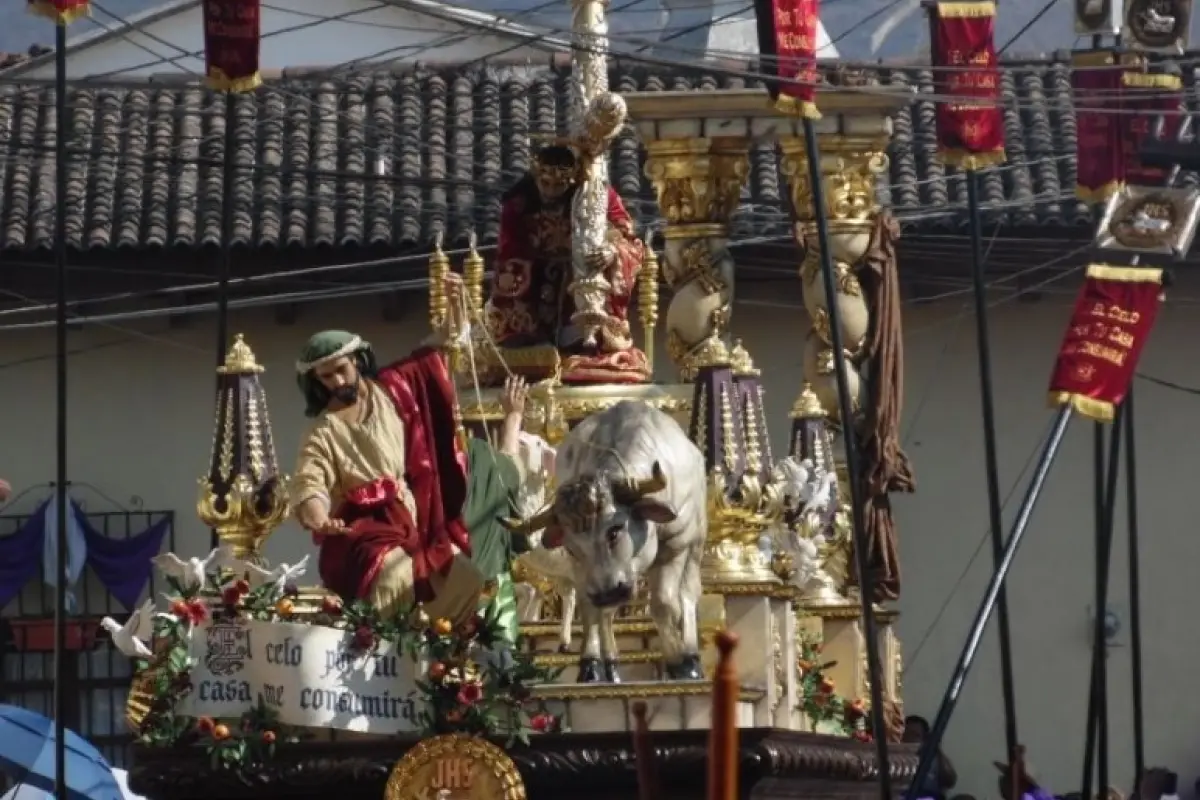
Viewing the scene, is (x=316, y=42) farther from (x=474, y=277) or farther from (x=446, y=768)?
(x=446, y=768)

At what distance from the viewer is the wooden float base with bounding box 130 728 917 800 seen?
15648 millimetres

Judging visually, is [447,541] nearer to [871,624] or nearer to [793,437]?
[871,624]

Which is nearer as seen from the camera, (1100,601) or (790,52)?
(790,52)

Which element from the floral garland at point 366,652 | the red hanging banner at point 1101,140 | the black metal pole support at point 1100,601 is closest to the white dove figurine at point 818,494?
the black metal pole support at point 1100,601

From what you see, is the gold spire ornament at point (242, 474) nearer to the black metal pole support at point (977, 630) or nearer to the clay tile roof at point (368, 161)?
the black metal pole support at point (977, 630)

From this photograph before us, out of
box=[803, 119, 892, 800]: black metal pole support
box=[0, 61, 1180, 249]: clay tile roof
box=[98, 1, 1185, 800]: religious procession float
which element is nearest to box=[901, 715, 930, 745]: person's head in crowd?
box=[98, 1, 1185, 800]: religious procession float

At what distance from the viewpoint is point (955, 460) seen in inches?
1102

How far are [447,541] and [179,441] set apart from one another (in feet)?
39.3

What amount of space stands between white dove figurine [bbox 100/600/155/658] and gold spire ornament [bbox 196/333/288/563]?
1.91 ft

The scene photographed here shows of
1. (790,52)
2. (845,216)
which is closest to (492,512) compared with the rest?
(790,52)

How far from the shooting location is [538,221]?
1822cm

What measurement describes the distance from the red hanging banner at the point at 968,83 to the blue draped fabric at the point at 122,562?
372 inches

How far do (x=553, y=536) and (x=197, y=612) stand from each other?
1.38m

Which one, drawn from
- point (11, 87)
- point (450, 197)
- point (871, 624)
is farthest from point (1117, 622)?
point (871, 624)
